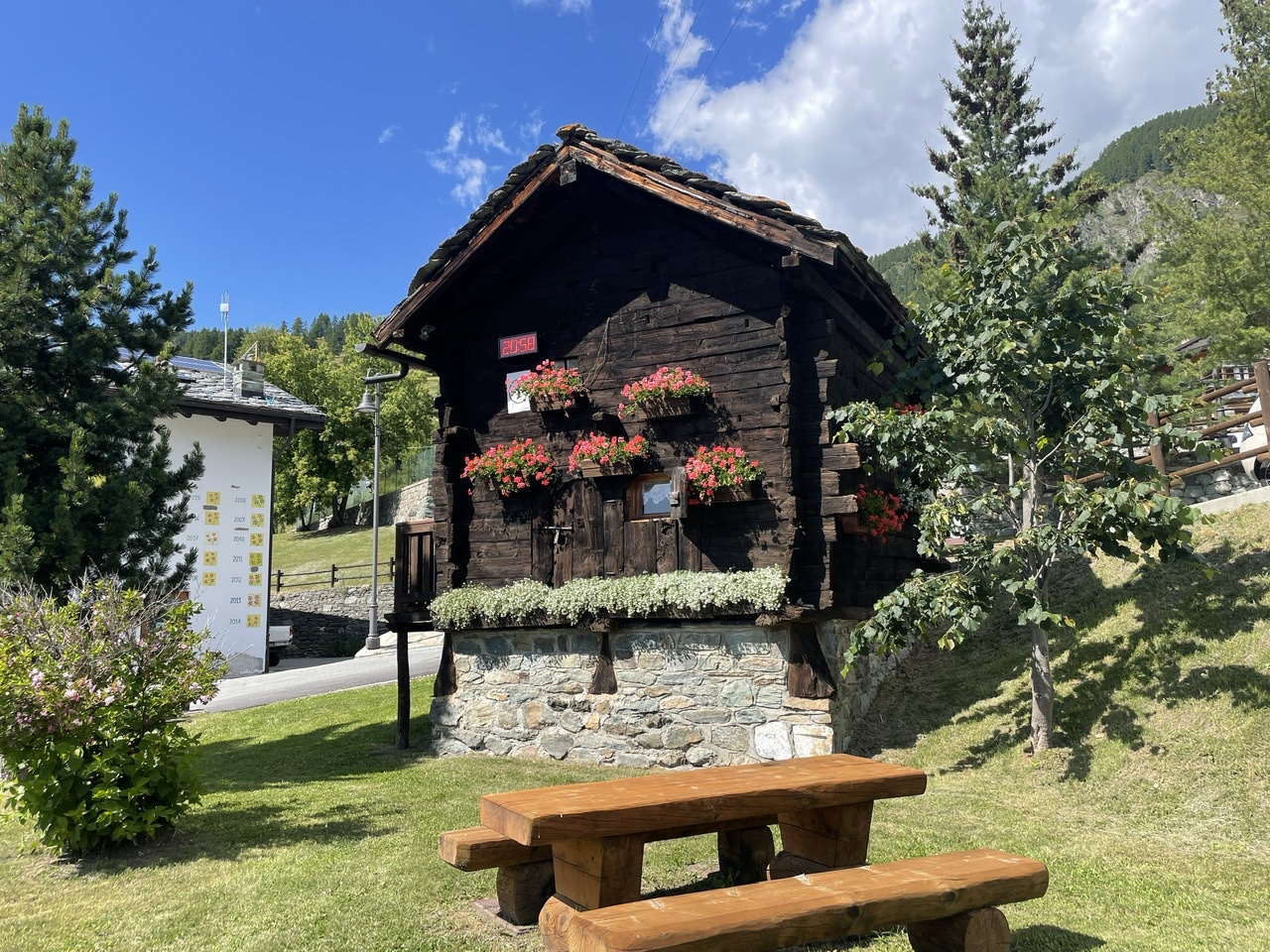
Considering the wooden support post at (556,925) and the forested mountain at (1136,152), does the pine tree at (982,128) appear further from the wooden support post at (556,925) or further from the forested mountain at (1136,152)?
the forested mountain at (1136,152)

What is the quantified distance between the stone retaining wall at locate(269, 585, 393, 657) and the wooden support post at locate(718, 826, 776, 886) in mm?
24041

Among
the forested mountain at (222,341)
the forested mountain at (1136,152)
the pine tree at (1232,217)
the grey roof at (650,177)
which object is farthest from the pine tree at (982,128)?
the forested mountain at (1136,152)

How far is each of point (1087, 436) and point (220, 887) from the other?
8.13 meters

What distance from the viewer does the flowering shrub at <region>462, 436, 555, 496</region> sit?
10688 mm

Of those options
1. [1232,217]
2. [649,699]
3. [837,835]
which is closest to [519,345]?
[649,699]

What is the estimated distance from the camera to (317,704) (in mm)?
15352

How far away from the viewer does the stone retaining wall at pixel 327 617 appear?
28.1 m

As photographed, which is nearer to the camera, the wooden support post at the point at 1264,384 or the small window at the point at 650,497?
the small window at the point at 650,497

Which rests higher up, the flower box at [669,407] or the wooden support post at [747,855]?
the flower box at [669,407]

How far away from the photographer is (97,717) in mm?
6375

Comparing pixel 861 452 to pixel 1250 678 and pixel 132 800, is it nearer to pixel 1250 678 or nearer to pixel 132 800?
pixel 1250 678

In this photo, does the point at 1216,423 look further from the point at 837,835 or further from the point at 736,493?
the point at 837,835

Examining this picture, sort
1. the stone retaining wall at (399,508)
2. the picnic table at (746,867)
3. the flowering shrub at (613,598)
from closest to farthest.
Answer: the picnic table at (746,867) → the flowering shrub at (613,598) → the stone retaining wall at (399,508)

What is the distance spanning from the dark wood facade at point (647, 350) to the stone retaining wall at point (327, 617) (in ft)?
59.6
